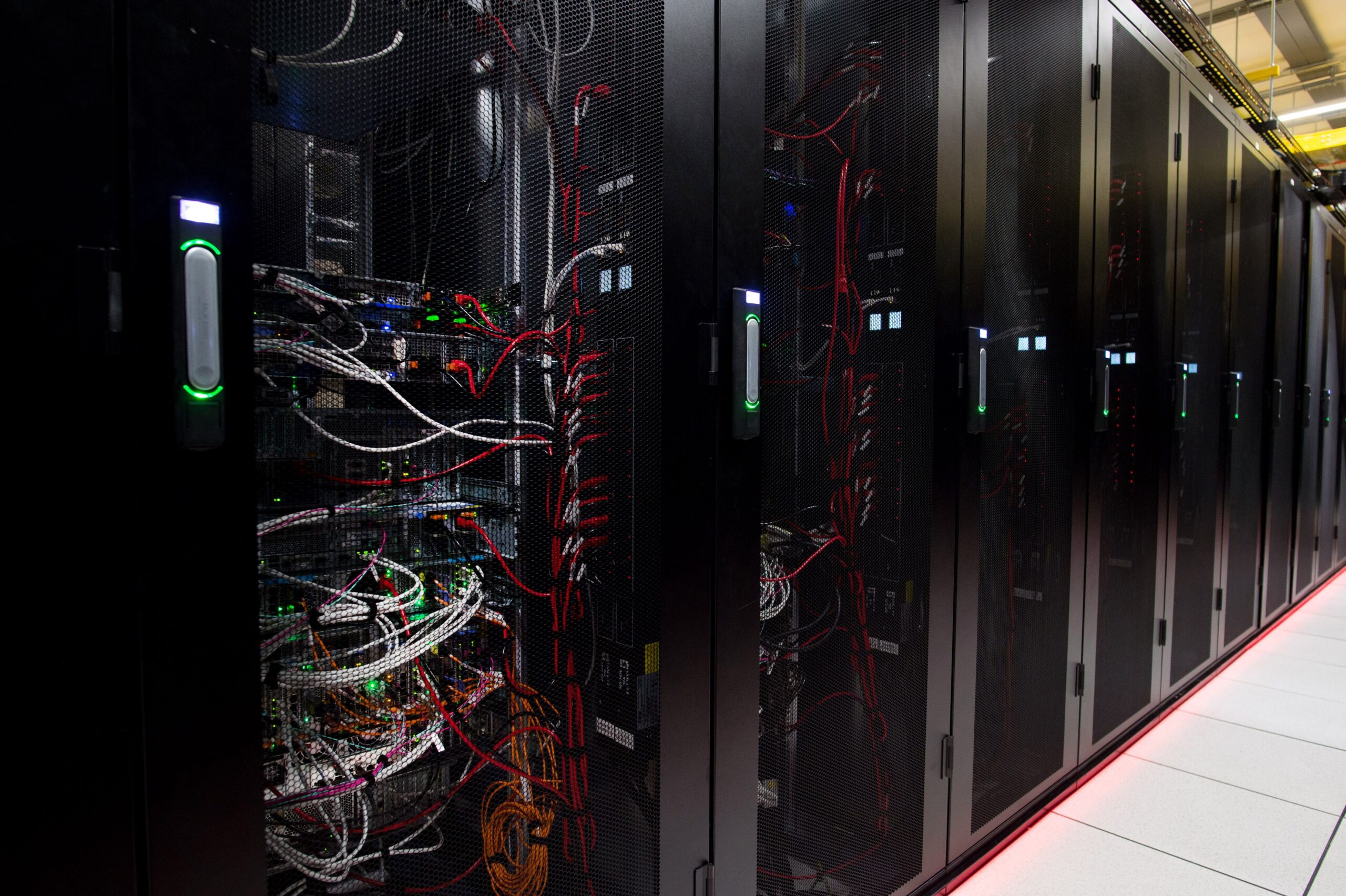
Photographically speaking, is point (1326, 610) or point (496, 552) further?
point (1326, 610)

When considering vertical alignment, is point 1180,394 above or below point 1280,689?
above

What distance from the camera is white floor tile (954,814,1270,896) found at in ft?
5.12

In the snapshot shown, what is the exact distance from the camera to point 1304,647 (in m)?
3.49

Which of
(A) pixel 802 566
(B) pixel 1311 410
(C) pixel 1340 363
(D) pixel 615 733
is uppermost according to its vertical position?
(C) pixel 1340 363

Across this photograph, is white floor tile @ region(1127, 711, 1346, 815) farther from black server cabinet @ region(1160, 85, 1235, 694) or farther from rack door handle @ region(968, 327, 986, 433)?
rack door handle @ region(968, 327, 986, 433)

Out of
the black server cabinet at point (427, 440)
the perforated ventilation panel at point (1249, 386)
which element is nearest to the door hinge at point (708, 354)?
the black server cabinet at point (427, 440)

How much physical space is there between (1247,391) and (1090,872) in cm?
259

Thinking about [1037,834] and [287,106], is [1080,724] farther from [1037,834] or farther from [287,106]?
[287,106]

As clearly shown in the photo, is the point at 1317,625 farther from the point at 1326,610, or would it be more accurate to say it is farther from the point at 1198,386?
the point at 1198,386

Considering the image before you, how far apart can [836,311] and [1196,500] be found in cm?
247

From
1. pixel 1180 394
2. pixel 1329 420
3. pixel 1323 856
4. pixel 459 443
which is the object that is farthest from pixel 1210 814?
pixel 1329 420

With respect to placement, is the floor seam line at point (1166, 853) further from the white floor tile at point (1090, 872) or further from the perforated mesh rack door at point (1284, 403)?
the perforated mesh rack door at point (1284, 403)

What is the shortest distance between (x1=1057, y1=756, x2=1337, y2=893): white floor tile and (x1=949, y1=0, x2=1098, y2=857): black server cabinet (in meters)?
0.18

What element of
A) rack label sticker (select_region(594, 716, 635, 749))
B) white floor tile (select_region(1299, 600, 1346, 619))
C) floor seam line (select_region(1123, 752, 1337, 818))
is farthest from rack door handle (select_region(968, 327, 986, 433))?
white floor tile (select_region(1299, 600, 1346, 619))
